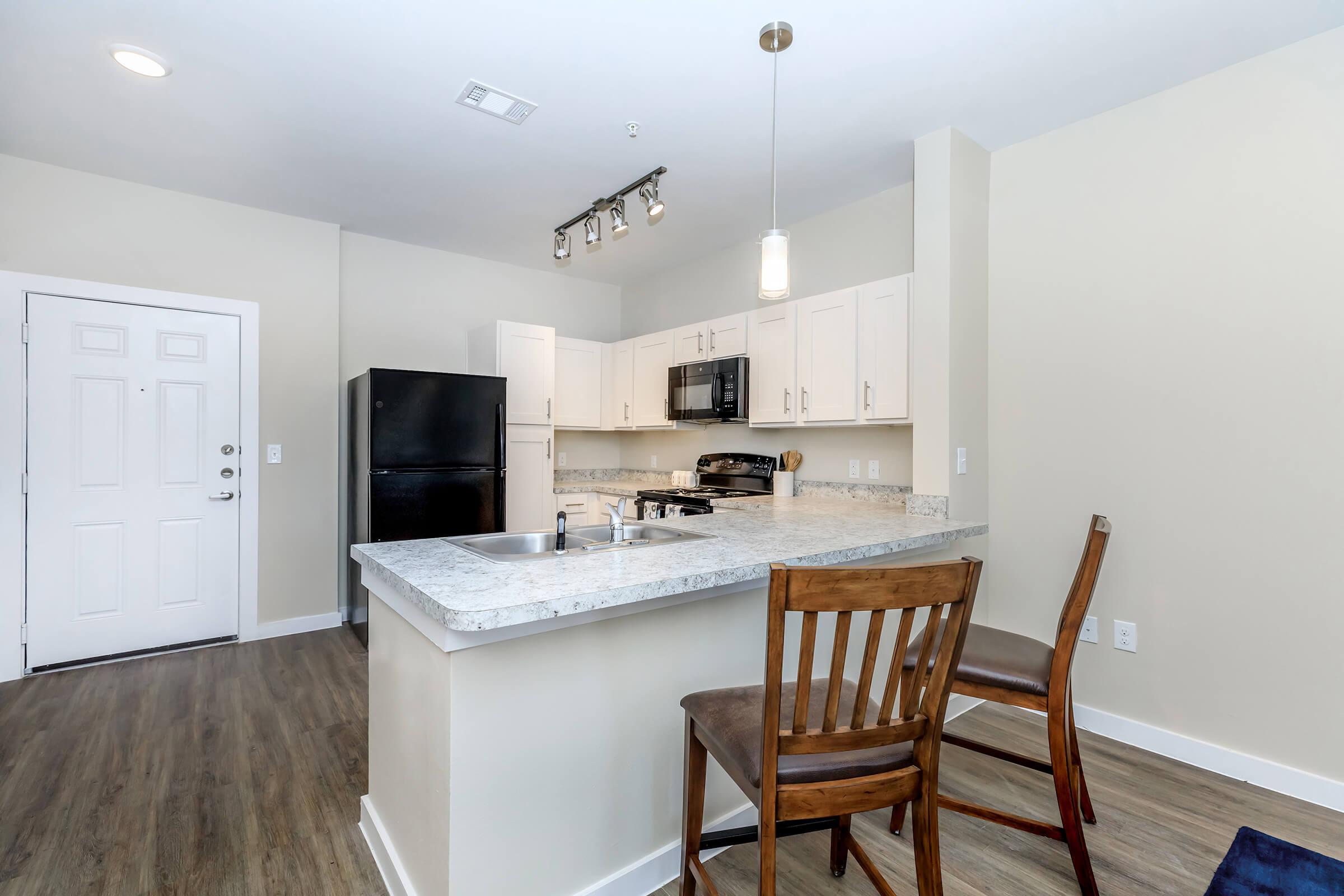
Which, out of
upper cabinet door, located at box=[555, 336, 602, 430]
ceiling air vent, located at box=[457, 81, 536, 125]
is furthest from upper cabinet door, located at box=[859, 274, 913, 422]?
upper cabinet door, located at box=[555, 336, 602, 430]

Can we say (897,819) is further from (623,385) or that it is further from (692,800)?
(623,385)

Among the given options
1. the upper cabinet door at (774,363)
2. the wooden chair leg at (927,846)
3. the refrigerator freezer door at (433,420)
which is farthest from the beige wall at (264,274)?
the wooden chair leg at (927,846)

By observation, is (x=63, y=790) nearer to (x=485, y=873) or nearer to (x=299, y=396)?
(x=485, y=873)

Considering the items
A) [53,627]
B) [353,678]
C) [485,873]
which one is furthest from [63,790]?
[485,873]

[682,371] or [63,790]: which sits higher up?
[682,371]

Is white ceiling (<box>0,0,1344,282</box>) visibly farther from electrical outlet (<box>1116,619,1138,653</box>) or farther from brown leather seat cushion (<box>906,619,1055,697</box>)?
electrical outlet (<box>1116,619,1138,653</box>)

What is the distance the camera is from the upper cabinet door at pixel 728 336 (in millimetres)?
3727

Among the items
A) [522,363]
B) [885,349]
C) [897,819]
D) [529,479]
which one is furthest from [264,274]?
[897,819]

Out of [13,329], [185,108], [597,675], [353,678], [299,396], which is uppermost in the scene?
[185,108]

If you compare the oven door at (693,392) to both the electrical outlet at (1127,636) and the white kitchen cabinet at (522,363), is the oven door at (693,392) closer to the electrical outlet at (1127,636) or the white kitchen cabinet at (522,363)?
the white kitchen cabinet at (522,363)

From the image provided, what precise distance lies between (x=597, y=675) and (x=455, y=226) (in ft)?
11.0

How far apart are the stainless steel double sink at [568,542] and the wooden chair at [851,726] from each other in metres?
0.62

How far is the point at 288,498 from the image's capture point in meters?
3.71

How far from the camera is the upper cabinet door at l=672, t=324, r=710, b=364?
400cm
